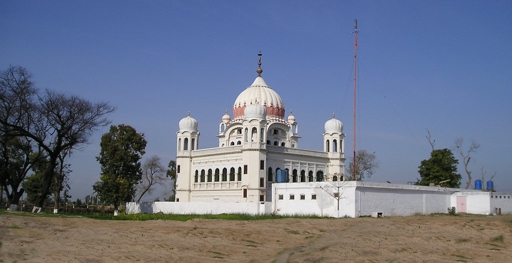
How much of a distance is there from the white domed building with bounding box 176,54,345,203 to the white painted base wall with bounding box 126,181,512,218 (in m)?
3.83

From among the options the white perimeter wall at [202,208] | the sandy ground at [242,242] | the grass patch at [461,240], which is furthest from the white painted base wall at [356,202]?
the grass patch at [461,240]

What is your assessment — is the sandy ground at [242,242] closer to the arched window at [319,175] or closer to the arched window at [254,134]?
the arched window at [254,134]

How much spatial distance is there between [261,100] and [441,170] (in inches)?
749

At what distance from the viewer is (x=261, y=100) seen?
55062mm

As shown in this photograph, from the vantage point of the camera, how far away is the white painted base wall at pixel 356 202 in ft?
127

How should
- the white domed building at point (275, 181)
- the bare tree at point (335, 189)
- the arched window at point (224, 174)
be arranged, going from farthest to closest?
1. the arched window at point (224, 174)
2. the white domed building at point (275, 181)
3. the bare tree at point (335, 189)

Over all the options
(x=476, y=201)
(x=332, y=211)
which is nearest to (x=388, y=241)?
(x=332, y=211)

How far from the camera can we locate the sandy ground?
1838cm

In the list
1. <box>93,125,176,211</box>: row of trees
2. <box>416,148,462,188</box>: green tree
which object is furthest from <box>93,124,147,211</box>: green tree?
<box>416,148,462,188</box>: green tree

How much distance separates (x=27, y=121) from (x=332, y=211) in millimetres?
22829

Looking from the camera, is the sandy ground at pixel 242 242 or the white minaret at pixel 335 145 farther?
the white minaret at pixel 335 145

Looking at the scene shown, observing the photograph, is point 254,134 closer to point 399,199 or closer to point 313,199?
point 313,199

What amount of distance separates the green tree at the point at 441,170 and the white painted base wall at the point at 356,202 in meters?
5.61

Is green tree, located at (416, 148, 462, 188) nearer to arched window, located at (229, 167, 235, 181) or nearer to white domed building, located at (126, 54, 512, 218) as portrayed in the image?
white domed building, located at (126, 54, 512, 218)
